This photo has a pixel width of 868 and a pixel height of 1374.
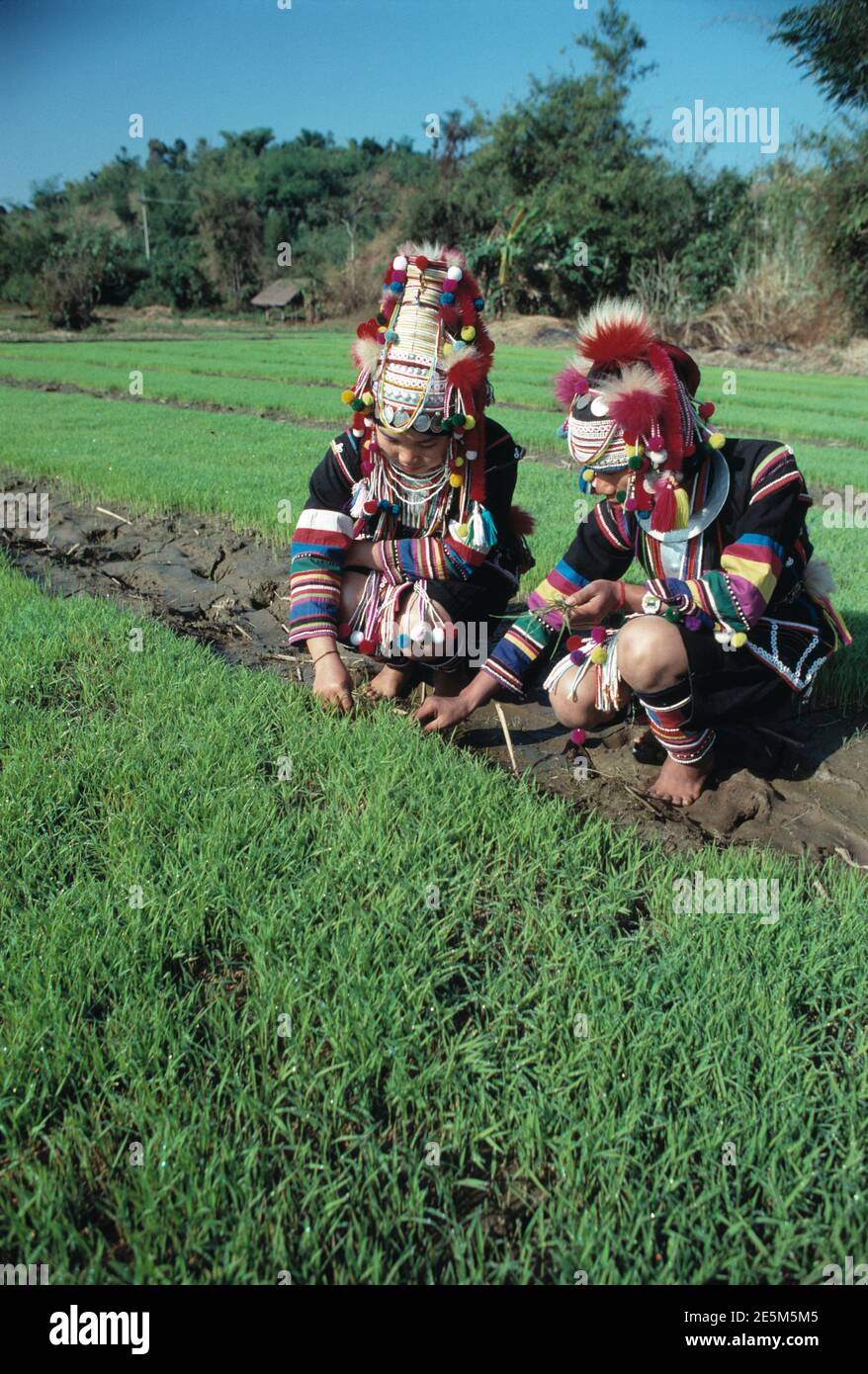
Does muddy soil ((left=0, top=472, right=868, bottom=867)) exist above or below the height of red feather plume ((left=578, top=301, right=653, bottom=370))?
below

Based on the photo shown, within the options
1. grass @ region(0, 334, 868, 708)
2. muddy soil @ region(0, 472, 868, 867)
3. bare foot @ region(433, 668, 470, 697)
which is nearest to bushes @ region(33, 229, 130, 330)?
grass @ region(0, 334, 868, 708)

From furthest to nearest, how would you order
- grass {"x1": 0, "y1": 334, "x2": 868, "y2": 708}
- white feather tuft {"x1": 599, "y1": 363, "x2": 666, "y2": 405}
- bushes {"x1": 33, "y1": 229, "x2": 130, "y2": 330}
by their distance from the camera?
bushes {"x1": 33, "y1": 229, "x2": 130, "y2": 330} → grass {"x1": 0, "y1": 334, "x2": 868, "y2": 708} → white feather tuft {"x1": 599, "y1": 363, "x2": 666, "y2": 405}

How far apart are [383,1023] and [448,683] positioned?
1621mm

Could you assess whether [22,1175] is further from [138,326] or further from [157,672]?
[138,326]

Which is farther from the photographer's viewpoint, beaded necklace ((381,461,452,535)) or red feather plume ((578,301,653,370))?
beaded necklace ((381,461,452,535))

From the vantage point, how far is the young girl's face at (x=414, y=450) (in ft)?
8.48

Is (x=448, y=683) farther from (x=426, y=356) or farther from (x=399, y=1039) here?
(x=399, y=1039)

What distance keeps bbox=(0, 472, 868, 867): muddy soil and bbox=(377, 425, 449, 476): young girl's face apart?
0.79 metres

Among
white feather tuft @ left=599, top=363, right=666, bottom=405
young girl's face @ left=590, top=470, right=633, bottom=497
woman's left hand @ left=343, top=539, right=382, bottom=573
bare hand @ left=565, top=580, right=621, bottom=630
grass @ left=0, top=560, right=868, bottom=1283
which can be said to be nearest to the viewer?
grass @ left=0, top=560, right=868, bottom=1283

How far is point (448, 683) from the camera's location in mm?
3117

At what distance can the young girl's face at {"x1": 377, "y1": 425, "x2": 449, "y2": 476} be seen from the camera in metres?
2.59

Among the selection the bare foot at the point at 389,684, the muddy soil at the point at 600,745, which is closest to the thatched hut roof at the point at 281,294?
the muddy soil at the point at 600,745

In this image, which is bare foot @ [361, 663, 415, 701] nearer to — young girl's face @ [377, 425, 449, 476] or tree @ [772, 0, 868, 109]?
young girl's face @ [377, 425, 449, 476]
